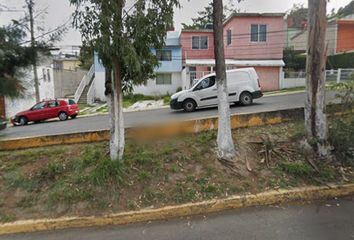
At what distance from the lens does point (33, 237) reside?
2.94m

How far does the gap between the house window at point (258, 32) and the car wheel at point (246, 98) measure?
11.2 meters

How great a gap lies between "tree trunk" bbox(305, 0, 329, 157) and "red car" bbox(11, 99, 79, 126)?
13.9m

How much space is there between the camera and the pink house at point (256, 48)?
1885 centimetres

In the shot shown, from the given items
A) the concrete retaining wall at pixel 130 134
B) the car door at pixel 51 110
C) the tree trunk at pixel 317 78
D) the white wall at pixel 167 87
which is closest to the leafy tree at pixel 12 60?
the concrete retaining wall at pixel 130 134

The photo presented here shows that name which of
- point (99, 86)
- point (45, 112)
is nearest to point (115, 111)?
point (45, 112)

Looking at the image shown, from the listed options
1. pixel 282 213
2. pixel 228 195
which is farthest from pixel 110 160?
pixel 282 213

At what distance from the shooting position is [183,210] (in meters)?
3.21

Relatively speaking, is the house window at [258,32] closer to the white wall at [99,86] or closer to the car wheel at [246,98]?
the car wheel at [246,98]

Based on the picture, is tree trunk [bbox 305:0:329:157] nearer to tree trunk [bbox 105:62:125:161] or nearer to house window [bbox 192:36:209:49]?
tree trunk [bbox 105:62:125:161]

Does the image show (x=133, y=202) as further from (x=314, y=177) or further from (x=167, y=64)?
(x=167, y=64)

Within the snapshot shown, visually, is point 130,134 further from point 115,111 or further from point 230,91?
point 230,91

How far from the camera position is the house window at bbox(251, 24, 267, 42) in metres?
19.2

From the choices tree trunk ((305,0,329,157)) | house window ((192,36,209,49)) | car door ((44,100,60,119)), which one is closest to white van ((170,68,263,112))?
tree trunk ((305,0,329,157))

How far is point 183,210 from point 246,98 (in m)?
8.29
